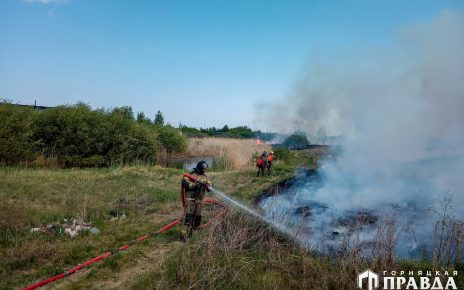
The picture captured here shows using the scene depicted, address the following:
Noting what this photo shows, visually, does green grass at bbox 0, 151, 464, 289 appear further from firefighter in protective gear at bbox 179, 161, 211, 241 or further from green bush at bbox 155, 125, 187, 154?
green bush at bbox 155, 125, 187, 154

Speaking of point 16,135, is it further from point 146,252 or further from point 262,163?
point 146,252

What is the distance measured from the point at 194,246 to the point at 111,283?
1614 millimetres

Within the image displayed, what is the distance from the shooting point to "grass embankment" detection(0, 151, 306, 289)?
5957mm

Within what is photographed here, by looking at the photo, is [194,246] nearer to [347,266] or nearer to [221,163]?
[347,266]

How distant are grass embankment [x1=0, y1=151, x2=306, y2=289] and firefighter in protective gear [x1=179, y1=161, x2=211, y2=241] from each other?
0.46 metres

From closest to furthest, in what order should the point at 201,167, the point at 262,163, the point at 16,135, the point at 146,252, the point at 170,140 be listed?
1. the point at 146,252
2. the point at 201,167
3. the point at 16,135
4. the point at 262,163
5. the point at 170,140

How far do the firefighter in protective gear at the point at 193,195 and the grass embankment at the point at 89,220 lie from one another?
458 millimetres

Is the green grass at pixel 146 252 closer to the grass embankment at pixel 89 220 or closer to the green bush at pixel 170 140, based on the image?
the grass embankment at pixel 89 220

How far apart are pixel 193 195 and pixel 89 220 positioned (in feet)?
10.4

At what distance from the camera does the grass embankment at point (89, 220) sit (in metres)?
5.96

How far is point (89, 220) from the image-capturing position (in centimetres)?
897

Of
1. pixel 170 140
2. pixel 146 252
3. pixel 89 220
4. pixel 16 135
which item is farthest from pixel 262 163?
pixel 170 140

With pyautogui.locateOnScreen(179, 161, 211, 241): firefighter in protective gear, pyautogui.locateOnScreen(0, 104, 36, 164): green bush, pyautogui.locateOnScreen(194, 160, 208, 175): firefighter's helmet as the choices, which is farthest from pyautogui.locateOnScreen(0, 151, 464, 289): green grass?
pyautogui.locateOnScreen(0, 104, 36, 164): green bush


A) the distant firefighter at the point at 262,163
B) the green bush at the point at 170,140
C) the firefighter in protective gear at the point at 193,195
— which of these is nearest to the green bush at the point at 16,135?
the distant firefighter at the point at 262,163
